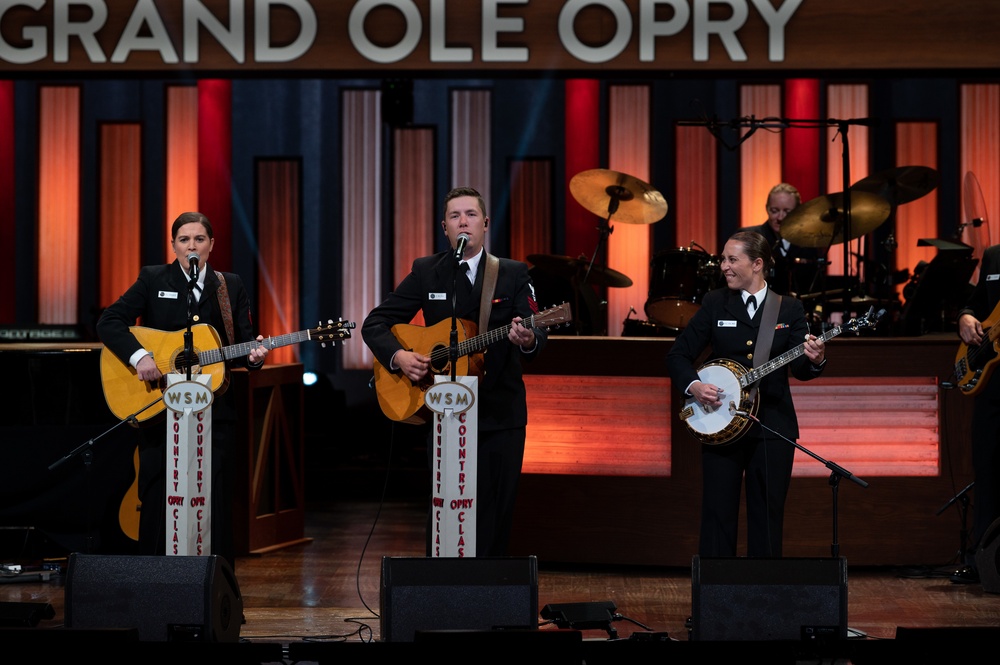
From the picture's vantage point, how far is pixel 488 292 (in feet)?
15.1

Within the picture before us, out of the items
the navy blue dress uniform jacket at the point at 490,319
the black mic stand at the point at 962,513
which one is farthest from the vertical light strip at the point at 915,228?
the navy blue dress uniform jacket at the point at 490,319

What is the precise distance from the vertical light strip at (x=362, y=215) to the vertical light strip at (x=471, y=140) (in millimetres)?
748

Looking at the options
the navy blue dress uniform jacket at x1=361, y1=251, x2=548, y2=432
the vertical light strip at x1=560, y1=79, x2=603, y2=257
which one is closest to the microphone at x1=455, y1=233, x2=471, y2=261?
the navy blue dress uniform jacket at x1=361, y1=251, x2=548, y2=432

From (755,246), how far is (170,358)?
2.51 metres

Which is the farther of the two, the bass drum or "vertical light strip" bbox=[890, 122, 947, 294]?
"vertical light strip" bbox=[890, 122, 947, 294]

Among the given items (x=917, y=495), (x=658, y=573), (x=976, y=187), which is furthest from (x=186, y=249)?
(x=976, y=187)

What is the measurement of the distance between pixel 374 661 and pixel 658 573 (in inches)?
122

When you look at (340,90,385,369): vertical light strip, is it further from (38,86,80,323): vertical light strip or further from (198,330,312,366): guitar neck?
(198,330,312,366): guitar neck

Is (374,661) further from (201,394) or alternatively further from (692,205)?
(692,205)

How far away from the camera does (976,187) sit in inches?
350

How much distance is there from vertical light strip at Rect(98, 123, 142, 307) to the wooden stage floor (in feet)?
17.0

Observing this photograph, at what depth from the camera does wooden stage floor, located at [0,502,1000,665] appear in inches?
131

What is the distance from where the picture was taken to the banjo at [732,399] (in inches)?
186

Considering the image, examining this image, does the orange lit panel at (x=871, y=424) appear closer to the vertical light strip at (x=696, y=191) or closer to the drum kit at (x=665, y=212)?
the drum kit at (x=665, y=212)
